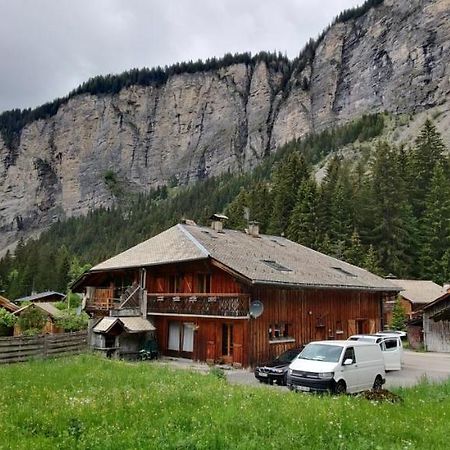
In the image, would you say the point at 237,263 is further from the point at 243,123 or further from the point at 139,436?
the point at 243,123

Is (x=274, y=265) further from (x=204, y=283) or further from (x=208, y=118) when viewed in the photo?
(x=208, y=118)

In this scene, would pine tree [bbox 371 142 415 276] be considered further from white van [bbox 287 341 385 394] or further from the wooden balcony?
white van [bbox 287 341 385 394]

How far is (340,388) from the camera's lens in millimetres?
16078

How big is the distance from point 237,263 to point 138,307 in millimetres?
7813

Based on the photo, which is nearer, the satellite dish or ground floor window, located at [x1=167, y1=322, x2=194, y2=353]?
the satellite dish

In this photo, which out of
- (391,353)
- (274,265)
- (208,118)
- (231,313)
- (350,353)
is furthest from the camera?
(208,118)

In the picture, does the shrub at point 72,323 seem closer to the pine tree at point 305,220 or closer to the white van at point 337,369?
the white van at point 337,369

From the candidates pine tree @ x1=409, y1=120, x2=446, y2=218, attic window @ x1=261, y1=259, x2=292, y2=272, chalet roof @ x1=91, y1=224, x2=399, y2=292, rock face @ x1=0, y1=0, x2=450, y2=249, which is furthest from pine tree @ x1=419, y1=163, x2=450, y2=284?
rock face @ x1=0, y1=0, x2=450, y2=249

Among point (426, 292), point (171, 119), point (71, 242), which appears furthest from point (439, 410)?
point (171, 119)

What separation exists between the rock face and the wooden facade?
108973mm

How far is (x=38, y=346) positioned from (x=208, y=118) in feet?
536

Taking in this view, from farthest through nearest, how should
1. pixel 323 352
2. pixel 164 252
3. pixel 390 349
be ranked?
1. pixel 164 252
2. pixel 390 349
3. pixel 323 352

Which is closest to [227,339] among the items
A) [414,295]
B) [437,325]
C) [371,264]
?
A: [437,325]

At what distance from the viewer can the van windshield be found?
16616 mm
